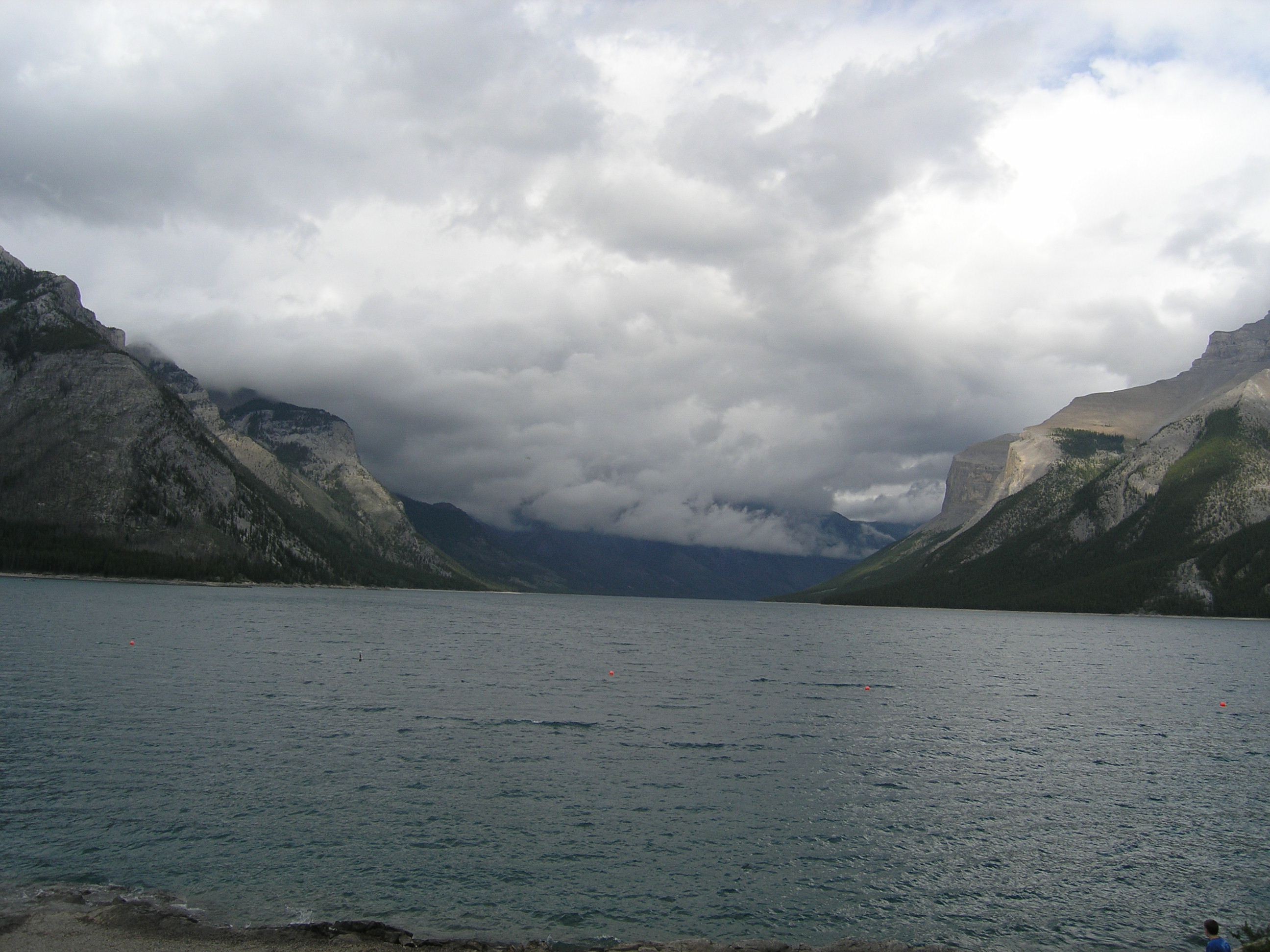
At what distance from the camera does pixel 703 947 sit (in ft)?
82.4

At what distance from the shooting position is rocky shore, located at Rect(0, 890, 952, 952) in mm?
23328

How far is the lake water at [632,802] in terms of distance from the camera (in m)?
29.0

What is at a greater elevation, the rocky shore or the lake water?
the rocky shore

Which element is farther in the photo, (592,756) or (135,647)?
(135,647)

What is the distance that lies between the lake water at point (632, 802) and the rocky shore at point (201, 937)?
52.5 inches

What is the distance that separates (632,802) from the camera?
40.1 m

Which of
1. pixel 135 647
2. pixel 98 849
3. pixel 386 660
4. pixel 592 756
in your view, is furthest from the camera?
pixel 386 660

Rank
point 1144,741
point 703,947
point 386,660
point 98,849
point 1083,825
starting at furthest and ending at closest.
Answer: point 386,660 < point 1144,741 < point 1083,825 < point 98,849 < point 703,947

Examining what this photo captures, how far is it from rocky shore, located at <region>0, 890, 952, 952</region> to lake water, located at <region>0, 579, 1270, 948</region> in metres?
1.33

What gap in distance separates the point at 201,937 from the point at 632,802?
21196 millimetres

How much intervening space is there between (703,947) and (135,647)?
296ft

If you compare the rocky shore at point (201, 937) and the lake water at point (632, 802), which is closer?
the rocky shore at point (201, 937)

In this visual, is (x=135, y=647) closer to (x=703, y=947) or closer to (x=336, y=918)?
(x=336, y=918)

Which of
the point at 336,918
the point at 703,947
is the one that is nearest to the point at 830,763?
the point at 703,947
